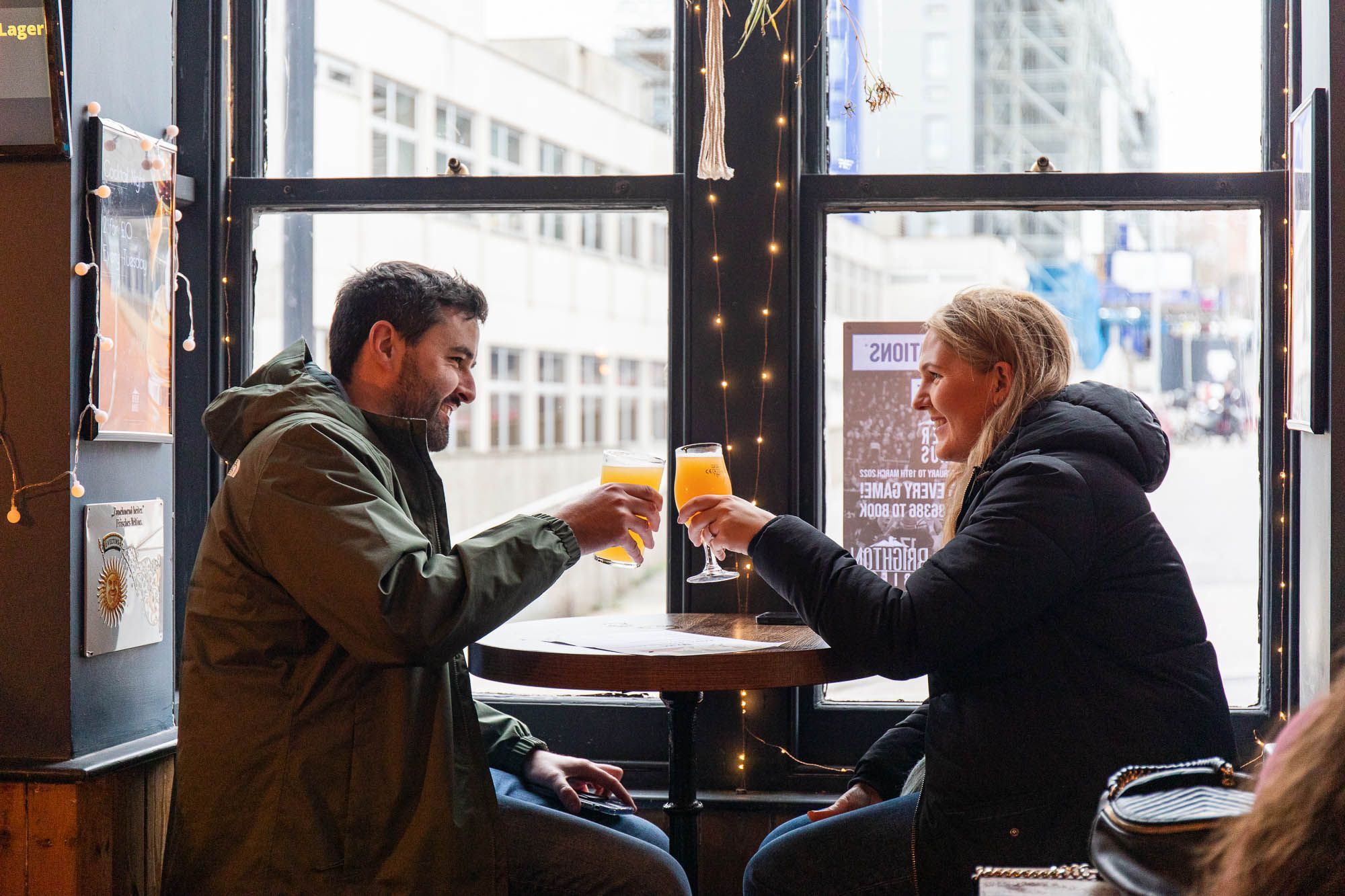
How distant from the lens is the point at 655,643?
1.96m

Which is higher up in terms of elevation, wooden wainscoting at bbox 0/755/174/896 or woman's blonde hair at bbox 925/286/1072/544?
woman's blonde hair at bbox 925/286/1072/544

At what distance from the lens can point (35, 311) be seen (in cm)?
221

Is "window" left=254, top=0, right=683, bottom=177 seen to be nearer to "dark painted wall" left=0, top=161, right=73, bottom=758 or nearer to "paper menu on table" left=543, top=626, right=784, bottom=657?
"dark painted wall" left=0, top=161, right=73, bottom=758

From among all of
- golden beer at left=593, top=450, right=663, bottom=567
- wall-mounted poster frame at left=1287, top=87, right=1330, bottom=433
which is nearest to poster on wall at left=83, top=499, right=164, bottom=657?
golden beer at left=593, top=450, right=663, bottom=567

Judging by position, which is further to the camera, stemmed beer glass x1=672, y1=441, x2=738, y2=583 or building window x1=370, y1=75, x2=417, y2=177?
building window x1=370, y1=75, x2=417, y2=177

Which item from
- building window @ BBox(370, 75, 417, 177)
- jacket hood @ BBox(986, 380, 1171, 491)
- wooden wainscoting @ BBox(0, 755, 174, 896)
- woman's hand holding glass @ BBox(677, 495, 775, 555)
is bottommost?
wooden wainscoting @ BBox(0, 755, 174, 896)

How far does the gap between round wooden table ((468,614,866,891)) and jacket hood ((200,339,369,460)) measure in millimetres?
457

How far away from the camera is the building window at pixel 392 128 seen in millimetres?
2906

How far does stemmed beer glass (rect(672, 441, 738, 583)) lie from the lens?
2125mm

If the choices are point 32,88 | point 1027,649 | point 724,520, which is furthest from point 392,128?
point 1027,649

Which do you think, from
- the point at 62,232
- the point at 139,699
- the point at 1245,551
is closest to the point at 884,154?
the point at 1245,551

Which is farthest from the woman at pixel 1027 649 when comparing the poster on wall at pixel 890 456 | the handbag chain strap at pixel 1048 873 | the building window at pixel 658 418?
the building window at pixel 658 418

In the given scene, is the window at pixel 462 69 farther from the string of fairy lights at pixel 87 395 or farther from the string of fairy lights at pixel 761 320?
the string of fairy lights at pixel 87 395

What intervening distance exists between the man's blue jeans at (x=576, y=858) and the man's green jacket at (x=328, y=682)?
0.12 m
